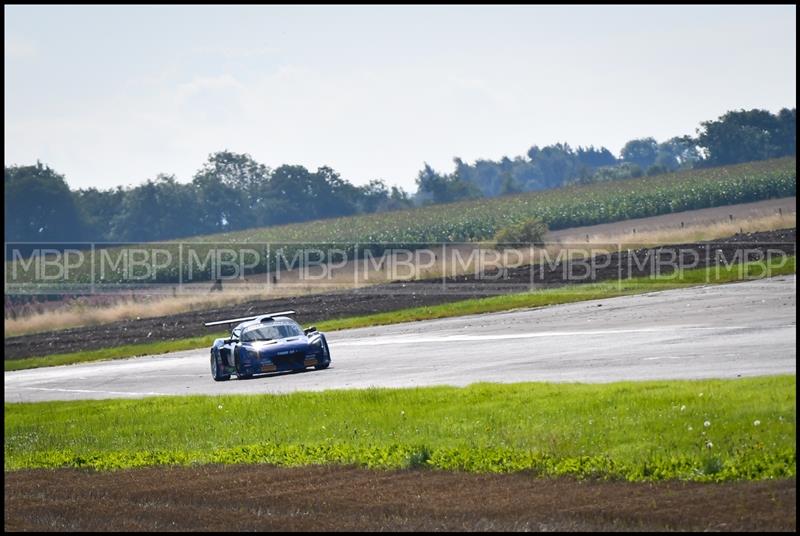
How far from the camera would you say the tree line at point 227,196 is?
133m

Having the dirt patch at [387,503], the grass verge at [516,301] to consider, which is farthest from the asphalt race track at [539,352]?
the dirt patch at [387,503]

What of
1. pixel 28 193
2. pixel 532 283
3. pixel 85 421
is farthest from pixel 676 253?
pixel 28 193

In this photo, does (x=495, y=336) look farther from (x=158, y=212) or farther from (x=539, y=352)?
(x=158, y=212)

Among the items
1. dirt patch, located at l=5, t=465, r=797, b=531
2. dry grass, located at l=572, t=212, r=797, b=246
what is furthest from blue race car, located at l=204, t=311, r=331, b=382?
dry grass, located at l=572, t=212, r=797, b=246

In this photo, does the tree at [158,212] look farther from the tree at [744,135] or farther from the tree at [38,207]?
the tree at [744,135]

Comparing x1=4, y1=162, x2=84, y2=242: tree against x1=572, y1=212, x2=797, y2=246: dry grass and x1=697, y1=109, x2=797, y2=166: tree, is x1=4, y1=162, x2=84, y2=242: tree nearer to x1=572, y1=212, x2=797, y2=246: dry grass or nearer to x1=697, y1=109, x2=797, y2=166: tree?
x1=697, y1=109, x2=797, y2=166: tree

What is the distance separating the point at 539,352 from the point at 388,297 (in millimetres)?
24834

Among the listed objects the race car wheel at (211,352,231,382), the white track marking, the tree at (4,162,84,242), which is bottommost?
the race car wheel at (211,352,231,382)

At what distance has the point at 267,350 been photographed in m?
29.8

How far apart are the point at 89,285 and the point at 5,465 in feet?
203

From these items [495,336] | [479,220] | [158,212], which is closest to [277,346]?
[495,336]

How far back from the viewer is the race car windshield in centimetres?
3030

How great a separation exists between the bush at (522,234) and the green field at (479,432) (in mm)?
45476

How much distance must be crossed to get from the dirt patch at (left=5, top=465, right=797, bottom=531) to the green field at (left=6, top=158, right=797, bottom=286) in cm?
6331
